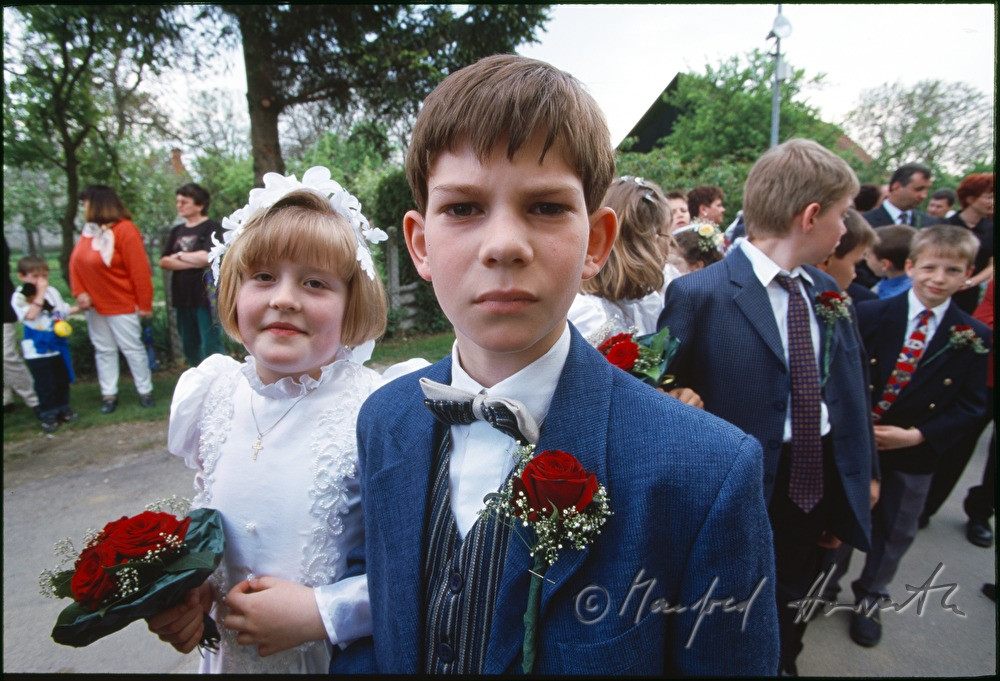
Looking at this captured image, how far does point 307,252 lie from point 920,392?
3.24 m

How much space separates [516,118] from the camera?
3.43 ft

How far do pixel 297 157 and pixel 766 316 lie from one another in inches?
814

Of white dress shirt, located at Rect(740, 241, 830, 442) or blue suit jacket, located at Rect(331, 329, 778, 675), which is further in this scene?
white dress shirt, located at Rect(740, 241, 830, 442)

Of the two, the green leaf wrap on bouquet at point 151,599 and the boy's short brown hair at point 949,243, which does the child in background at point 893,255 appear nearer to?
the boy's short brown hair at point 949,243

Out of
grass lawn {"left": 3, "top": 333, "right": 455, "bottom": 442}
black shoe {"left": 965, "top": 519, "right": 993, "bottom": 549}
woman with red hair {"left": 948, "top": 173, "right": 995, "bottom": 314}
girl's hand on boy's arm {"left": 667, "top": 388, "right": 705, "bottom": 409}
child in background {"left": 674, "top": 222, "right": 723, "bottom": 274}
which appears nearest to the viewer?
girl's hand on boy's arm {"left": 667, "top": 388, "right": 705, "bottom": 409}

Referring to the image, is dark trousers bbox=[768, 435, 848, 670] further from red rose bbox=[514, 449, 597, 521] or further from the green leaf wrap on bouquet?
the green leaf wrap on bouquet

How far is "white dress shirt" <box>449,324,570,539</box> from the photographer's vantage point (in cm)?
119

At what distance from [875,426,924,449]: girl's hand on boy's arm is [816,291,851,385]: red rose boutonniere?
101 centimetres

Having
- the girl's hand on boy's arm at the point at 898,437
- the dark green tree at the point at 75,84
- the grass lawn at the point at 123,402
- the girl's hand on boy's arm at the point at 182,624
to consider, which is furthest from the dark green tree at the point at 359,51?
the girl's hand on boy's arm at the point at 182,624

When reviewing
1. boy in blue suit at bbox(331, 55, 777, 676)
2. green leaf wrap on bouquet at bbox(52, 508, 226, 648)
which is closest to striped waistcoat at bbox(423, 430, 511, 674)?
boy in blue suit at bbox(331, 55, 777, 676)

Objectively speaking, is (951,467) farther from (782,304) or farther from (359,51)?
(359,51)

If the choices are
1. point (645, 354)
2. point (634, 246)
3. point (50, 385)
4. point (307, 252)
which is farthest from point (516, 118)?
point (50, 385)

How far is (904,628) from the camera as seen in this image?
115 inches

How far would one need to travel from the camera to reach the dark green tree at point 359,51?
6172 mm
